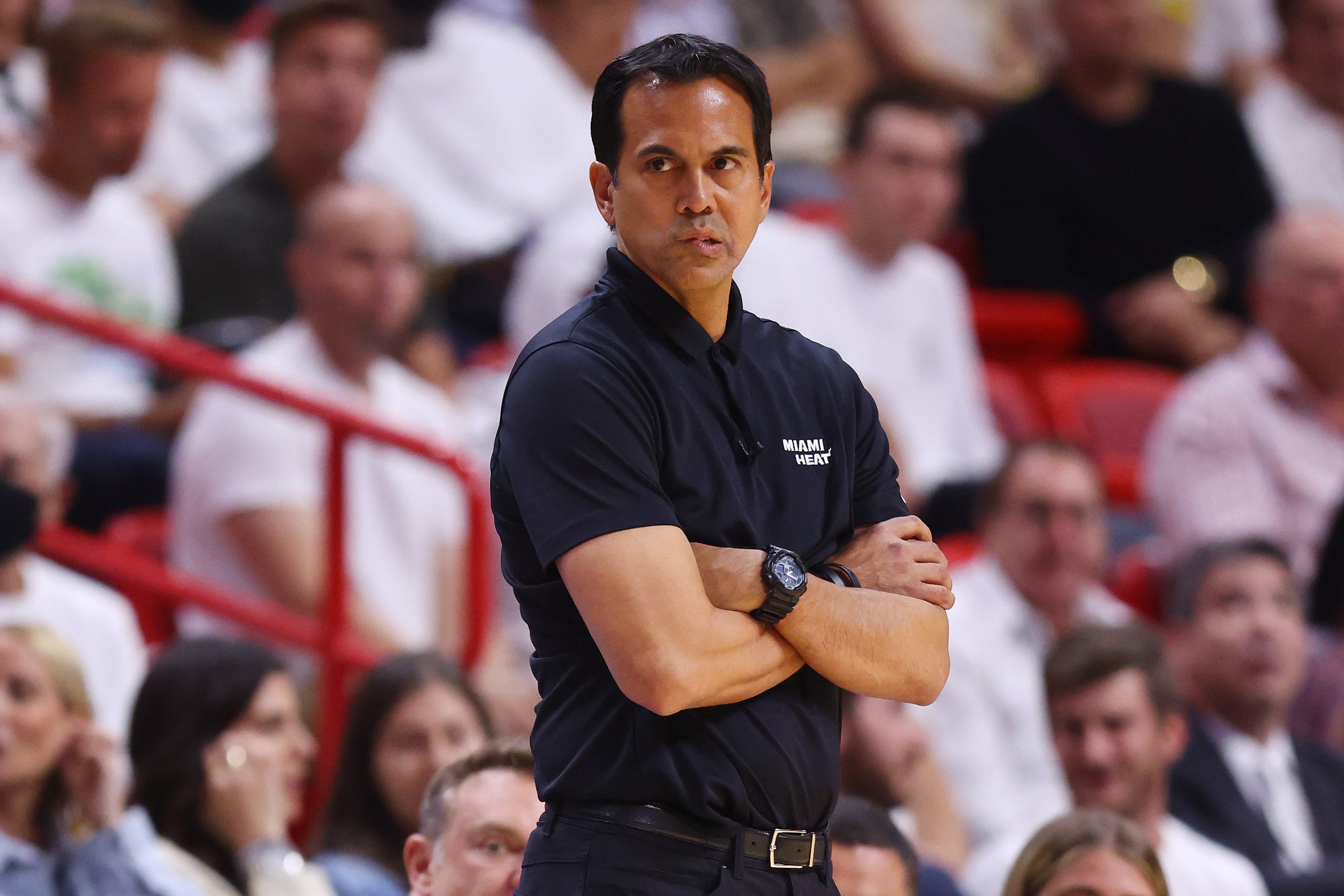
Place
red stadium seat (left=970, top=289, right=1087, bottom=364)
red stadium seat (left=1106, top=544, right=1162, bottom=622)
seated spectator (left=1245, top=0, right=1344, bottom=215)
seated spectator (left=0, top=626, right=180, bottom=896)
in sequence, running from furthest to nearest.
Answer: seated spectator (left=1245, top=0, right=1344, bottom=215), red stadium seat (left=970, top=289, right=1087, bottom=364), red stadium seat (left=1106, top=544, right=1162, bottom=622), seated spectator (left=0, top=626, right=180, bottom=896)

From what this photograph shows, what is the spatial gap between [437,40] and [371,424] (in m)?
2.83

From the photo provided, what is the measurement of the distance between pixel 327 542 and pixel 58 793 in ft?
3.42

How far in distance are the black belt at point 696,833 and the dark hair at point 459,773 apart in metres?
0.78

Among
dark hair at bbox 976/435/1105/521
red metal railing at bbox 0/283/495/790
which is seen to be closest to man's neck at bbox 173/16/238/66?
red metal railing at bbox 0/283/495/790

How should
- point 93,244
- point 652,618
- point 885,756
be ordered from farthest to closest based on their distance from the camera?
point 93,244, point 885,756, point 652,618

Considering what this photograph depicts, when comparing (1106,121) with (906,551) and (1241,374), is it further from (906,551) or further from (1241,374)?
(906,551)

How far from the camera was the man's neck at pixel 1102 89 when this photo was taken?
7469 millimetres

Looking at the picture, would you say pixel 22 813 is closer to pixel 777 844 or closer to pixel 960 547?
pixel 777 844

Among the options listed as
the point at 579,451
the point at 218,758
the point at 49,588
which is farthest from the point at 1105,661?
the point at 579,451

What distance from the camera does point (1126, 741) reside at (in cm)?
435

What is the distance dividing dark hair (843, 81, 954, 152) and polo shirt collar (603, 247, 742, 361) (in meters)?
4.41

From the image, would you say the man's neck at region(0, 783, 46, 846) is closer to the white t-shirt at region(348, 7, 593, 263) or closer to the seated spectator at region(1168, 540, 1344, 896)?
the seated spectator at region(1168, 540, 1344, 896)

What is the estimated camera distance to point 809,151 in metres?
8.43

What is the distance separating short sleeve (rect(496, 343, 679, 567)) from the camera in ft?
6.64
